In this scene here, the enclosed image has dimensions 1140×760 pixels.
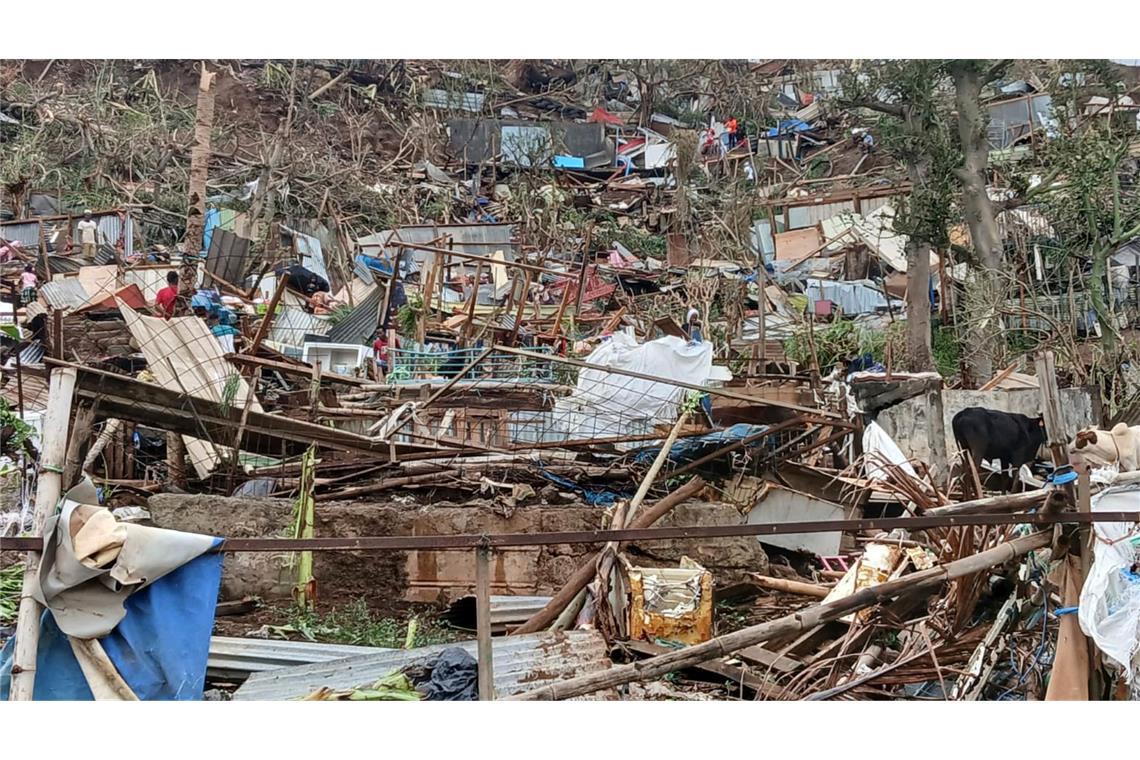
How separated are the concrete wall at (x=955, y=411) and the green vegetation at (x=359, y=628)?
145 inches

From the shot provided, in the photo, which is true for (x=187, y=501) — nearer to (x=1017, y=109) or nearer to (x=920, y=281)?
(x=920, y=281)

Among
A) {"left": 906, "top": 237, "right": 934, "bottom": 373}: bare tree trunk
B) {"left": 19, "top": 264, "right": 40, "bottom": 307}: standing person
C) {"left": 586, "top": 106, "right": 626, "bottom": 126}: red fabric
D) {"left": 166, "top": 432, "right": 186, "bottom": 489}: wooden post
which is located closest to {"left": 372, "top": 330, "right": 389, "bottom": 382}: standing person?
{"left": 166, "top": 432, "right": 186, "bottom": 489}: wooden post

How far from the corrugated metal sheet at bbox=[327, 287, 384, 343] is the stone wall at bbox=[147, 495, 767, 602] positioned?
1.75 meters

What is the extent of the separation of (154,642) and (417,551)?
372 centimetres

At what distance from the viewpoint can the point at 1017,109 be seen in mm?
9977

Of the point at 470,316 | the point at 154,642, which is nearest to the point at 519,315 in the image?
the point at 470,316

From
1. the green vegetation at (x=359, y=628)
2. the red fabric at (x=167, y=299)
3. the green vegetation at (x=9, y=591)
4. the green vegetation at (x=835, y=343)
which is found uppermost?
the red fabric at (x=167, y=299)

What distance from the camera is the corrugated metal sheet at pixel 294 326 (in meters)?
A: 8.50

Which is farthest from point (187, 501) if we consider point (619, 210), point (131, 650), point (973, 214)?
point (973, 214)

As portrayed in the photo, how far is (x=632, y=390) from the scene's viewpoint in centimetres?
798

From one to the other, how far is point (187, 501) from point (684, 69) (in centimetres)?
717

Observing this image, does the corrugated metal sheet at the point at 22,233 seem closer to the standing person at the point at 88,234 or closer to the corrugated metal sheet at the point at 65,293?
the standing person at the point at 88,234

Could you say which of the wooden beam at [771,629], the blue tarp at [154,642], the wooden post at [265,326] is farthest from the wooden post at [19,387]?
the wooden beam at [771,629]

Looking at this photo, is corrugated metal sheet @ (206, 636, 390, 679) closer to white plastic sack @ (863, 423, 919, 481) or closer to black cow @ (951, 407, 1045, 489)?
white plastic sack @ (863, 423, 919, 481)
